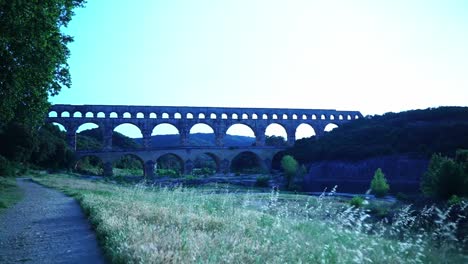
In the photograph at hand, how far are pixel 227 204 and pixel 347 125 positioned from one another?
47970mm

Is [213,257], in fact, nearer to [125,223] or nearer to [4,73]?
[125,223]

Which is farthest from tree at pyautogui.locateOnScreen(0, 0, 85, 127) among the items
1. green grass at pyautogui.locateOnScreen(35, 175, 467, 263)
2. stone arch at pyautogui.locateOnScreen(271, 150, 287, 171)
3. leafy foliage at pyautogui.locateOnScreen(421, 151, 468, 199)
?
stone arch at pyautogui.locateOnScreen(271, 150, 287, 171)

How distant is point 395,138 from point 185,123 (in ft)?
79.1

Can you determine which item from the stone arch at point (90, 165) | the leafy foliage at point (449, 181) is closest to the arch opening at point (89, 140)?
the stone arch at point (90, 165)

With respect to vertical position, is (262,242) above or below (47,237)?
above

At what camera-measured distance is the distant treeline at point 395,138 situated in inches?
1315

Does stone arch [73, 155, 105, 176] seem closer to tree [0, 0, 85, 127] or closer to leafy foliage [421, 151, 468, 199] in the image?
tree [0, 0, 85, 127]

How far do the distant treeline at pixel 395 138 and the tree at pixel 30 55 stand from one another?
26.6m

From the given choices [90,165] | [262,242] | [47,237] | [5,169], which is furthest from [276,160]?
[262,242]

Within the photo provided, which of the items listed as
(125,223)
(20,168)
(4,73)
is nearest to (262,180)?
(20,168)

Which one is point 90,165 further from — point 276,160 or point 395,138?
point 395,138

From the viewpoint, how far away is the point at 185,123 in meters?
51.3

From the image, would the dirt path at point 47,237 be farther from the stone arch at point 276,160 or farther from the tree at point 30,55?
the stone arch at point 276,160

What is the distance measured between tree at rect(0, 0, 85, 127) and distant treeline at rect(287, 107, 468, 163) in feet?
87.4
